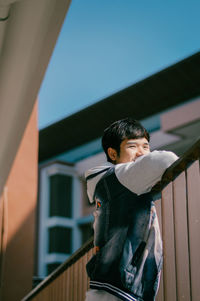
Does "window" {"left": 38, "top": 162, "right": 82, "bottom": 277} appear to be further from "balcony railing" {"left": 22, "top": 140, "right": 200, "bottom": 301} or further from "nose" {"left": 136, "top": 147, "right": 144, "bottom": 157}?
"nose" {"left": 136, "top": 147, "right": 144, "bottom": 157}

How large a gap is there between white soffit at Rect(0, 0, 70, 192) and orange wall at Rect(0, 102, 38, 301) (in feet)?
3.71

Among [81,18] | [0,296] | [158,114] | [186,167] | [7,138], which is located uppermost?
[81,18]

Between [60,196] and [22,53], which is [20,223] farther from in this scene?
[60,196]

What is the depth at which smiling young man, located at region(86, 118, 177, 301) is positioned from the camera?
1925 mm

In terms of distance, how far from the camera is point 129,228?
1.97 meters

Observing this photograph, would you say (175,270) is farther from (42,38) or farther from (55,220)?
(55,220)

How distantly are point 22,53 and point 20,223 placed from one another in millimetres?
2795

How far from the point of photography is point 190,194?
2143mm

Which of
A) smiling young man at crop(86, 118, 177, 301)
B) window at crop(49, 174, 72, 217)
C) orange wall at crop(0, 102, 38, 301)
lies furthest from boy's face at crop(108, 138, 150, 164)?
window at crop(49, 174, 72, 217)

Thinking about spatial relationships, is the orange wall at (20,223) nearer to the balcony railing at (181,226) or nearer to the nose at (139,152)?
the balcony railing at (181,226)

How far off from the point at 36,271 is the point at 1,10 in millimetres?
10839

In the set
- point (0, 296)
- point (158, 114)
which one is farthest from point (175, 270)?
point (158, 114)

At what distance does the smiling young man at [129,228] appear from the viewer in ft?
6.31

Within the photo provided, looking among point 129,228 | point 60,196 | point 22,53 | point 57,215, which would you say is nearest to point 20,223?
point 22,53
